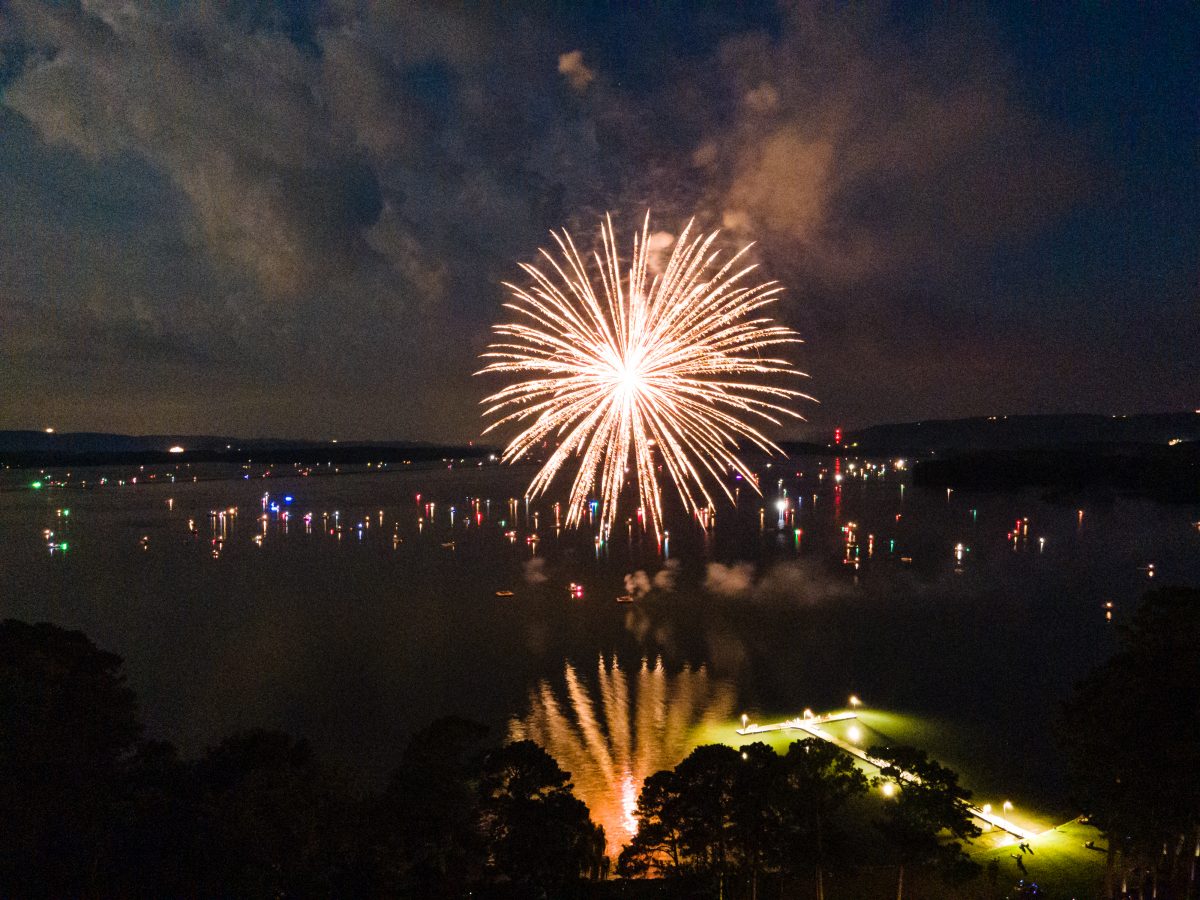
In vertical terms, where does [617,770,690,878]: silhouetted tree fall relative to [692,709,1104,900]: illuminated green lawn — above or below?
above

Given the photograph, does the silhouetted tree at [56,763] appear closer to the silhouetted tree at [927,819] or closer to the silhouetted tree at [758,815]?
the silhouetted tree at [758,815]

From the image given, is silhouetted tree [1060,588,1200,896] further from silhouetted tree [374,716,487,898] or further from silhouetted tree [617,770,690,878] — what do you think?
silhouetted tree [374,716,487,898]

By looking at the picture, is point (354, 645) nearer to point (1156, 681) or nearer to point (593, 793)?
point (593, 793)

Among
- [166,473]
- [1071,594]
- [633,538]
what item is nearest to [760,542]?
[633,538]

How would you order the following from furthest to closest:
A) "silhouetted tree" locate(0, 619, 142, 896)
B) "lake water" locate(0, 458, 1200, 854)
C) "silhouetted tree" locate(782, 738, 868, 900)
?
1. "lake water" locate(0, 458, 1200, 854)
2. "silhouetted tree" locate(782, 738, 868, 900)
3. "silhouetted tree" locate(0, 619, 142, 896)

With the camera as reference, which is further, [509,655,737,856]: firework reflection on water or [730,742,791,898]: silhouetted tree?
[509,655,737,856]: firework reflection on water

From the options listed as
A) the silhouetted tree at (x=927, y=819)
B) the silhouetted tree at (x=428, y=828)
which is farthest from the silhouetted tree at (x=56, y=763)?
the silhouetted tree at (x=927, y=819)

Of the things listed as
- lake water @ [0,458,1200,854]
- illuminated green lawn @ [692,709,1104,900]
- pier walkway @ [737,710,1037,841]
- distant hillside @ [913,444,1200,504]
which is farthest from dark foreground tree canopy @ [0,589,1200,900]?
distant hillside @ [913,444,1200,504]
